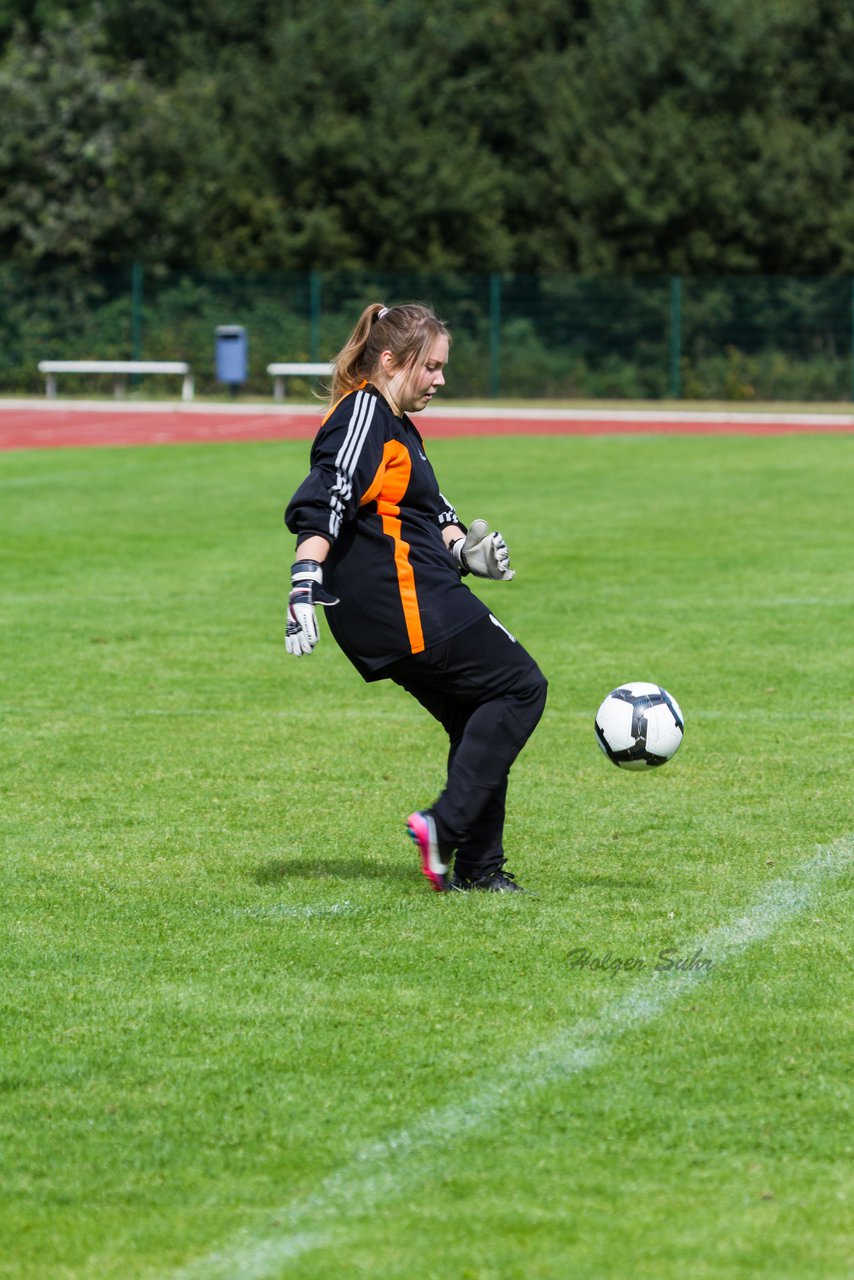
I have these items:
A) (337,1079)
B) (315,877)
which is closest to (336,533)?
(315,877)

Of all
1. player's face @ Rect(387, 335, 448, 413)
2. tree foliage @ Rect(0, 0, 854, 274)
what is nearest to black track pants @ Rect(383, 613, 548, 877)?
player's face @ Rect(387, 335, 448, 413)

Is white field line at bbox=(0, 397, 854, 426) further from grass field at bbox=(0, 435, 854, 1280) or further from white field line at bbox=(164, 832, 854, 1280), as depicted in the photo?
white field line at bbox=(164, 832, 854, 1280)

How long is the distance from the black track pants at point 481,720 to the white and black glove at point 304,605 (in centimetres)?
40

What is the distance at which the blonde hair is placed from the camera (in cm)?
542

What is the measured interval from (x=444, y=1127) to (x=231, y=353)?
108ft

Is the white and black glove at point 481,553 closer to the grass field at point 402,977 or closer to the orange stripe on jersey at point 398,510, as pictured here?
the orange stripe on jersey at point 398,510

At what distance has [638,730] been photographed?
19.6ft

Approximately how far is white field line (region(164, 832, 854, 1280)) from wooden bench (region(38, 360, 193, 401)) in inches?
1263

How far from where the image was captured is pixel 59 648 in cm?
1012

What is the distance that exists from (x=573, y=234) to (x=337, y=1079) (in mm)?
36891

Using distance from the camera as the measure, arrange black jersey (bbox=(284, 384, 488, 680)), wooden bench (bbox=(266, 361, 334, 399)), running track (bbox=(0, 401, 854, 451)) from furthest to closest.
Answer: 1. wooden bench (bbox=(266, 361, 334, 399))
2. running track (bbox=(0, 401, 854, 451))
3. black jersey (bbox=(284, 384, 488, 680))

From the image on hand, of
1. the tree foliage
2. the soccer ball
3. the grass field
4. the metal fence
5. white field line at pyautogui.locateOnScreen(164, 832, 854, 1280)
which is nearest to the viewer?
white field line at pyautogui.locateOnScreen(164, 832, 854, 1280)

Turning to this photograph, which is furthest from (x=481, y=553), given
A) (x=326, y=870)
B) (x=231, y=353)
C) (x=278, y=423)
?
(x=231, y=353)

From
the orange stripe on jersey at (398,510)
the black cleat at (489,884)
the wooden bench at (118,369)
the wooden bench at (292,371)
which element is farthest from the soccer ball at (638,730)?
the wooden bench at (118,369)
